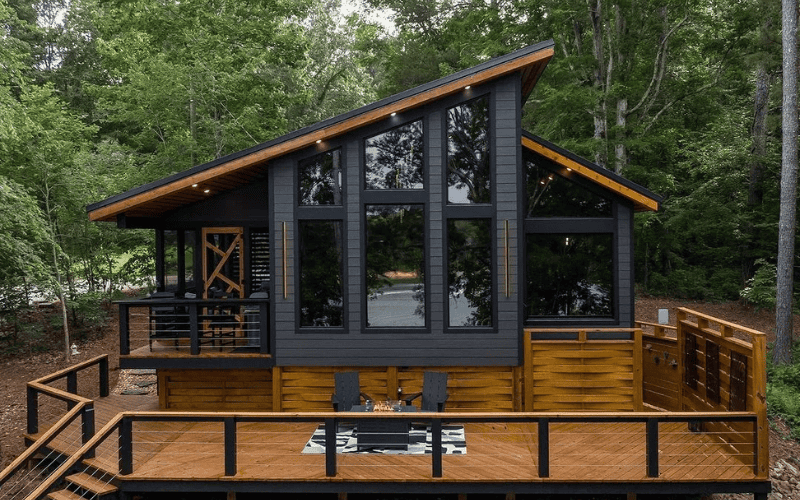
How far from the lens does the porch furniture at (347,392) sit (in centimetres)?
743

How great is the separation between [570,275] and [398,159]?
11.0 ft

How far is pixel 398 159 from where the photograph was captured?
7969mm

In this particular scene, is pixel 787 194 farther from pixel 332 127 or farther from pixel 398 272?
pixel 332 127

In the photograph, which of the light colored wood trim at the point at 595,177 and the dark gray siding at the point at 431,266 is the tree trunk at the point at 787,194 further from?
the dark gray siding at the point at 431,266

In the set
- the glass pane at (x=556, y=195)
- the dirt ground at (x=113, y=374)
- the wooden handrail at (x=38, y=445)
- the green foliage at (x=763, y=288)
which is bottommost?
the dirt ground at (x=113, y=374)

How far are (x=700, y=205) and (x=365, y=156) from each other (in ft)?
44.4

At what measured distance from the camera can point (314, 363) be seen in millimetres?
7965

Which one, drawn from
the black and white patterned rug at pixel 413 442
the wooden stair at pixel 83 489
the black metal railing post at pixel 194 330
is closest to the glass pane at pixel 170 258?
the black metal railing post at pixel 194 330

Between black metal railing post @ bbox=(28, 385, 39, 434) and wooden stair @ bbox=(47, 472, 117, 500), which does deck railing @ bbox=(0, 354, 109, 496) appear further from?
wooden stair @ bbox=(47, 472, 117, 500)

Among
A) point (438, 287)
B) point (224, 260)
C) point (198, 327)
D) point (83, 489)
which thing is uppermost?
point (224, 260)

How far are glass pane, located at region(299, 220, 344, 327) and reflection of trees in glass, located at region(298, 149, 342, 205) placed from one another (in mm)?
349

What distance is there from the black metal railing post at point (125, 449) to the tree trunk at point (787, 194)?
39.5 feet

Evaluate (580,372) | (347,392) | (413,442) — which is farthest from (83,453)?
(580,372)

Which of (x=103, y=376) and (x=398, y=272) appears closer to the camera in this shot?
(x=398, y=272)
